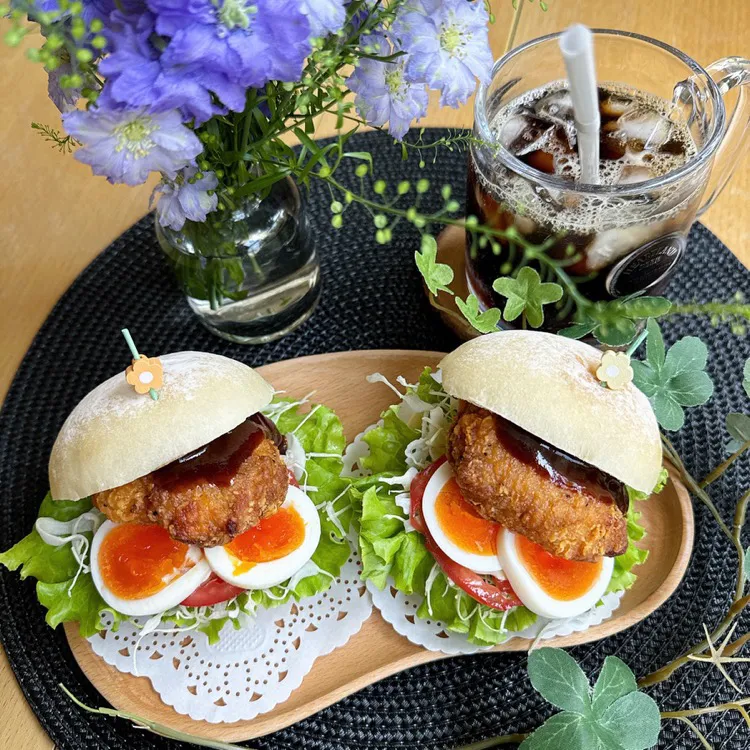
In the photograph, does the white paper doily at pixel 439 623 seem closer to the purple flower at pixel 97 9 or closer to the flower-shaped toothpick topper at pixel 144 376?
the flower-shaped toothpick topper at pixel 144 376

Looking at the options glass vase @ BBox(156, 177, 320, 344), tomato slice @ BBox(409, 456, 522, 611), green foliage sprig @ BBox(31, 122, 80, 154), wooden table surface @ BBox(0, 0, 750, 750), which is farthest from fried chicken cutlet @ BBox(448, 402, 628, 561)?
wooden table surface @ BBox(0, 0, 750, 750)

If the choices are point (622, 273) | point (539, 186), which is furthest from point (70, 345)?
point (622, 273)

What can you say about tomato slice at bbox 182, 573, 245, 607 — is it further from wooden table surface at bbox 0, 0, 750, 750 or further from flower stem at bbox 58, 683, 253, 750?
wooden table surface at bbox 0, 0, 750, 750

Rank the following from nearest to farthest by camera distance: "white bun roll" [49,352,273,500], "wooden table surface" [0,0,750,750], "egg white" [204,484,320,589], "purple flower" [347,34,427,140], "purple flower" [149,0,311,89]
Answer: "purple flower" [149,0,311,89] < "purple flower" [347,34,427,140] < "white bun roll" [49,352,273,500] < "egg white" [204,484,320,589] < "wooden table surface" [0,0,750,750]

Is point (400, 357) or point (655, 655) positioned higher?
point (400, 357)

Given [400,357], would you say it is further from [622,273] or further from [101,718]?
[101,718]

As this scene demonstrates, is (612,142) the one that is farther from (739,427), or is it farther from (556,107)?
(739,427)
